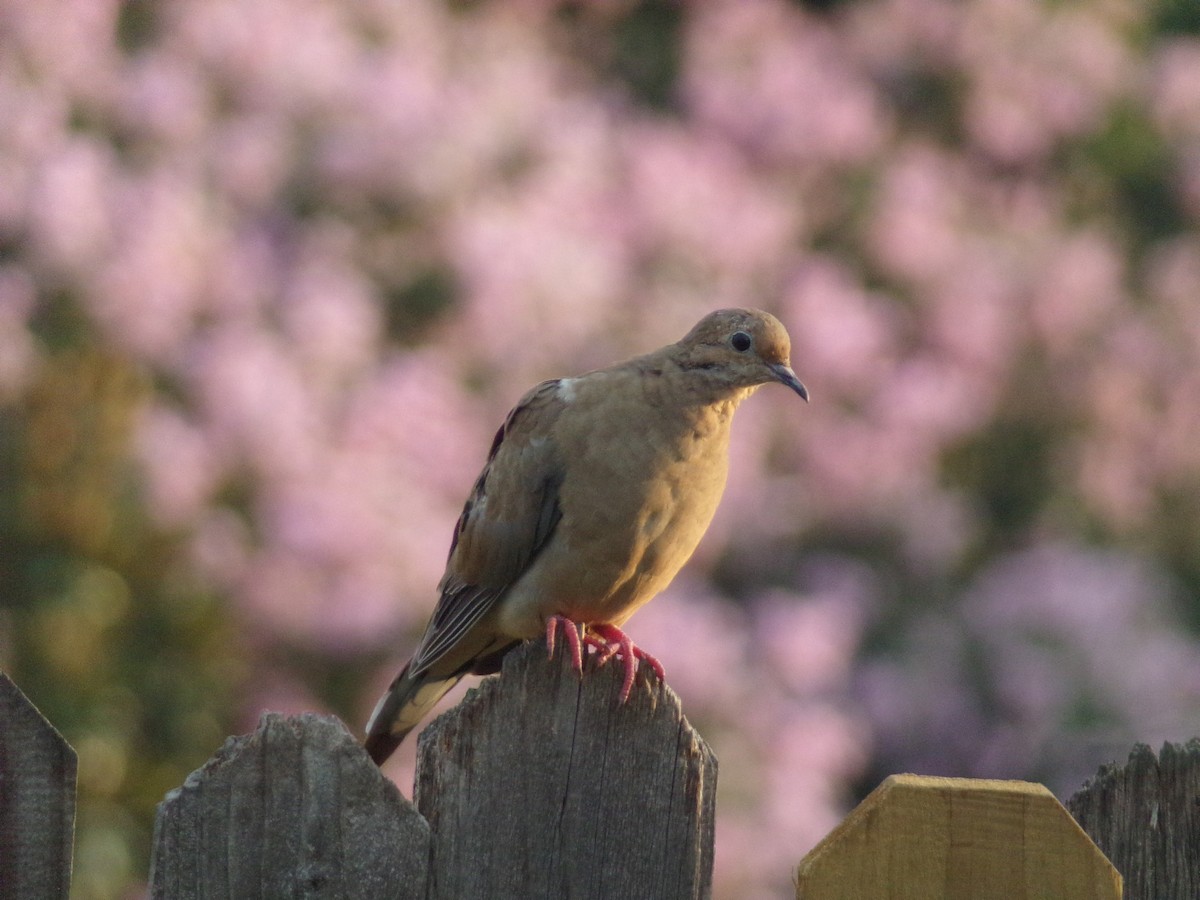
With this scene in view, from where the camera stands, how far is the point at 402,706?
9.78 feet

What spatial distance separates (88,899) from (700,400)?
1.79 meters

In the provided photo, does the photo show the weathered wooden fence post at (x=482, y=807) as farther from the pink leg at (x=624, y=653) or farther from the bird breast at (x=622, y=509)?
the bird breast at (x=622, y=509)

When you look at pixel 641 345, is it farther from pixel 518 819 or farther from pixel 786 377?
pixel 518 819

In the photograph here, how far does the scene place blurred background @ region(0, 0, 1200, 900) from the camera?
12.6ft

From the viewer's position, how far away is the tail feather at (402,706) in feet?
9.58

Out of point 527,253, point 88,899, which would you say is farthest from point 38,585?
point 527,253

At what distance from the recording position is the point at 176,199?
13.4 feet

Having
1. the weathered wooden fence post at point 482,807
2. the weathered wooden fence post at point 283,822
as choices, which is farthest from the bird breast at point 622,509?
the weathered wooden fence post at point 283,822

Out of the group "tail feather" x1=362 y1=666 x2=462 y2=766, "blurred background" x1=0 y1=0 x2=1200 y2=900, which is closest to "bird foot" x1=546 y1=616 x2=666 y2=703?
"tail feather" x1=362 y1=666 x2=462 y2=766

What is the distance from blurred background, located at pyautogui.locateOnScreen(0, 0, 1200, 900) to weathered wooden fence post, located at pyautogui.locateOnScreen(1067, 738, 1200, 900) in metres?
2.32

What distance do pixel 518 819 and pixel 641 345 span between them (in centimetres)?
305

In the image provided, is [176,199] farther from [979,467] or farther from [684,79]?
[979,467]

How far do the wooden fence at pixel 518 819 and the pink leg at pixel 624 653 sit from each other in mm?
17

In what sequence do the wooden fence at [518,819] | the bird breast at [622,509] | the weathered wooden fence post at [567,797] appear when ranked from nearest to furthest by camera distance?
the wooden fence at [518,819]
the weathered wooden fence post at [567,797]
the bird breast at [622,509]
